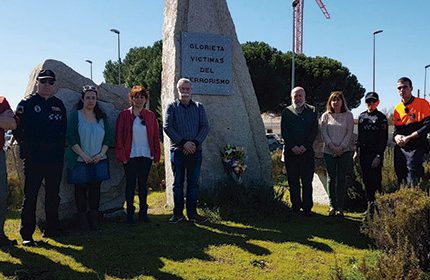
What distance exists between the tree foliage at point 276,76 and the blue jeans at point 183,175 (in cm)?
1991

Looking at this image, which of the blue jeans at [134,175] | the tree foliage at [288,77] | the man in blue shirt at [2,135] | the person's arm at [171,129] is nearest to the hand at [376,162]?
the person's arm at [171,129]

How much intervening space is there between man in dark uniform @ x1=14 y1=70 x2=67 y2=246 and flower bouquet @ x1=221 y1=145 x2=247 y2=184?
2340 millimetres

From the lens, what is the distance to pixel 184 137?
5.40 meters

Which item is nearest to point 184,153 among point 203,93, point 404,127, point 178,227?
point 178,227

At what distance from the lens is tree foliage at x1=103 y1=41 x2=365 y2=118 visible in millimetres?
26812

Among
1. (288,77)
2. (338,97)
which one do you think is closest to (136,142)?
(338,97)

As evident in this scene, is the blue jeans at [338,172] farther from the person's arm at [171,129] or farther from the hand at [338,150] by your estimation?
the person's arm at [171,129]

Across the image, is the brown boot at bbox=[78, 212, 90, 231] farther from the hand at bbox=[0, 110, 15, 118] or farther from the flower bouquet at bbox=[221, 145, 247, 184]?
the flower bouquet at bbox=[221, 145, 247, 184]

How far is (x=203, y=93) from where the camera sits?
6375 mm

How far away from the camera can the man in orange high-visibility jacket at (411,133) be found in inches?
222

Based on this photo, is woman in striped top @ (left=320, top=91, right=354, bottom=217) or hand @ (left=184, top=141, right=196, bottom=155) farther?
woman in striped top @ (left=320, top=91, right=354, bottom=217)

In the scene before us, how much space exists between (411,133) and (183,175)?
3.02 metres

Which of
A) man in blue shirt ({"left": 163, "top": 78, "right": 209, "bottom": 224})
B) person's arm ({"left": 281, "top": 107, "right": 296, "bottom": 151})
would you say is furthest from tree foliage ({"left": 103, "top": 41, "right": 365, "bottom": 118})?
man in blue shirt ({"left": 163, "top": 78, "right": 209, "bottom": 224})

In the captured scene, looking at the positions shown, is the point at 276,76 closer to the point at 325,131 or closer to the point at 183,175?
the point at 325,131
